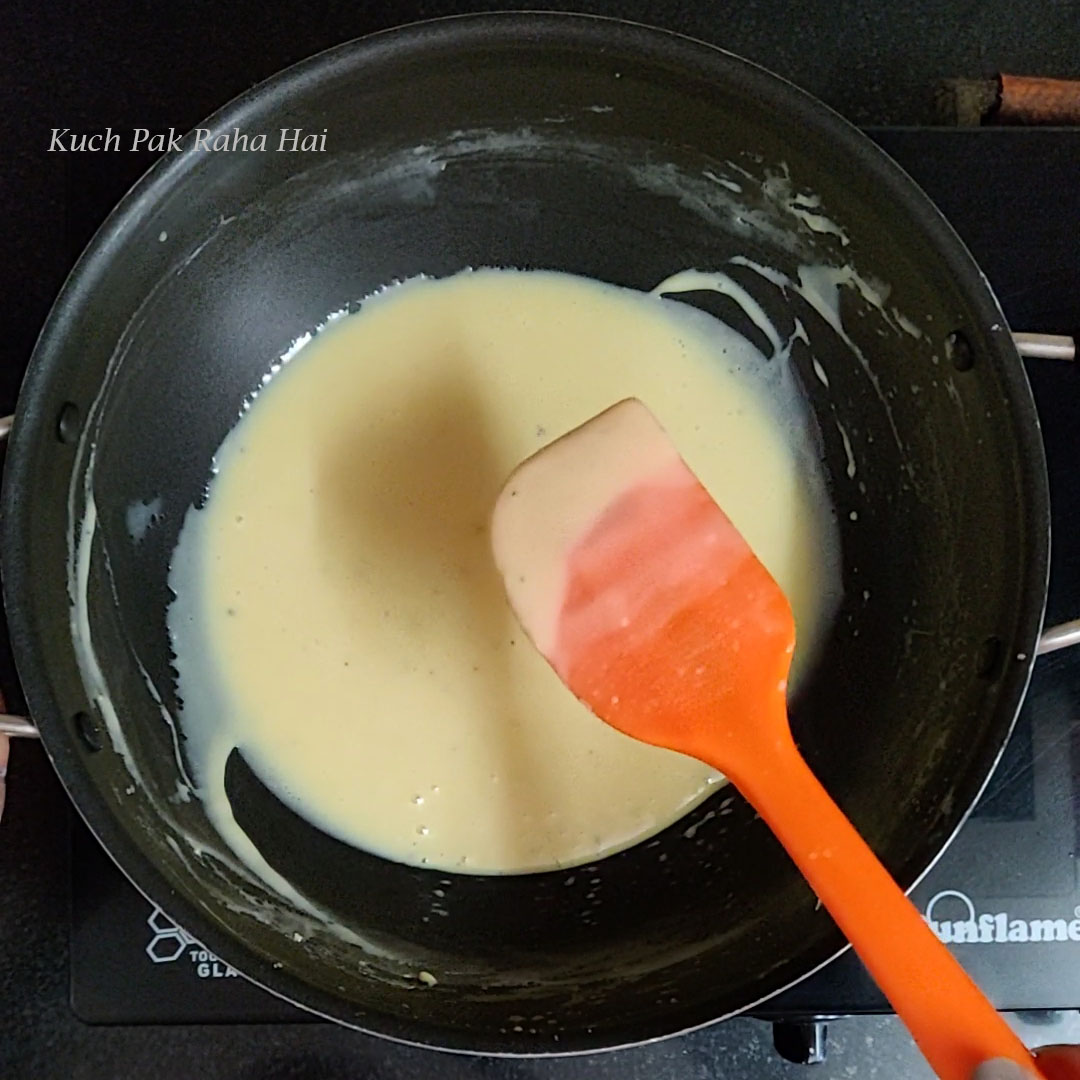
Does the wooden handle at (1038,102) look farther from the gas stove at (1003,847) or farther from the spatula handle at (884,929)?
the spatula handle at (884,929)

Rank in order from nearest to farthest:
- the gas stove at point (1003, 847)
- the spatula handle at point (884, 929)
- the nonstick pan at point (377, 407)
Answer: the spatula handle at point (884, 929)
the nonstick pan at point (377, 407)
the gas stove at point (1003, 847)

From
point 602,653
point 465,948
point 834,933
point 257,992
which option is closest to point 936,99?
point 602,653

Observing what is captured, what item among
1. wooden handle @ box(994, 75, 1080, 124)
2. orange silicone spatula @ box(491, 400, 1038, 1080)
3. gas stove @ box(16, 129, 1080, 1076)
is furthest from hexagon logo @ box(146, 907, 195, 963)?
wooden handle @ box(994, 75, 1080, 124)

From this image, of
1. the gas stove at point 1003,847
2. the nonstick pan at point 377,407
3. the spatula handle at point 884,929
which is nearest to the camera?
the spatula handle at point 884,929

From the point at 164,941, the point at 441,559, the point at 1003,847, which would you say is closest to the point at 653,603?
the point at 441,559

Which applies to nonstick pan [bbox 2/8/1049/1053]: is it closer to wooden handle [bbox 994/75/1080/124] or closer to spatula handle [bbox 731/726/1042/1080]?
spatula handle [bbox 731/726/1042/1080]

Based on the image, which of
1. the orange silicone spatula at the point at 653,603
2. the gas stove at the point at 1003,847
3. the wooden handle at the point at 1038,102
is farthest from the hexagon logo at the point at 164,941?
the wooden handle at the point at 1038,102

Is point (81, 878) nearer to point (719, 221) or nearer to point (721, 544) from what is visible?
point (721, 544)
